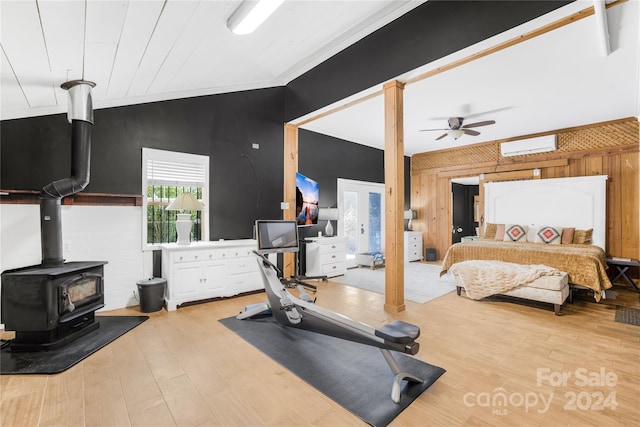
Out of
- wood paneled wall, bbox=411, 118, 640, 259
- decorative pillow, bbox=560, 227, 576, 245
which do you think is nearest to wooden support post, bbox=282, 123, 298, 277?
wood paneled wall, bbox=411, 118, 640, 259

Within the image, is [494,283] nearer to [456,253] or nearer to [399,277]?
[456,253]

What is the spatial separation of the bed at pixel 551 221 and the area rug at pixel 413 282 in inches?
15.0

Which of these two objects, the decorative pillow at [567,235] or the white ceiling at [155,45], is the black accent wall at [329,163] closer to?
the white ceiling at [155,45]

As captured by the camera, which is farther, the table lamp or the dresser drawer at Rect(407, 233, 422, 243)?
A: the dresser drawer at Rect(407, 233, 422, 243)

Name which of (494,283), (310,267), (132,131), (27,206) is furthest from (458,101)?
(27,206)

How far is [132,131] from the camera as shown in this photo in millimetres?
3934

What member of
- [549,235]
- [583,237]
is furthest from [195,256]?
[583,237]

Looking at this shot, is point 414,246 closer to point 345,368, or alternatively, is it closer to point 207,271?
point 207,271

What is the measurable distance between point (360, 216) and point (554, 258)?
3871mm

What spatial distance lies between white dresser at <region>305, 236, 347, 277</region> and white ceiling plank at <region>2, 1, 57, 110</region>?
13.3ft

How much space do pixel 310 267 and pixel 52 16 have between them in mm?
4678

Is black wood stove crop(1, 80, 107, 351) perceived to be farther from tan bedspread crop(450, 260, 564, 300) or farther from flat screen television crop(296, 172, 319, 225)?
tan bedspread crop(450, 260, 564, 300)

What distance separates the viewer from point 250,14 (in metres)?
2.47

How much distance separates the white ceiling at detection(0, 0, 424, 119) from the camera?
176 centimetres
